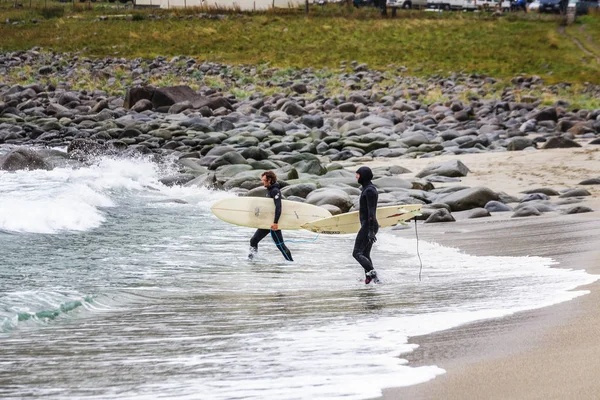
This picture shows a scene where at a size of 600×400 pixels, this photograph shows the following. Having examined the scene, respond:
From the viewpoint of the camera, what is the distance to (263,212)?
11406 mm

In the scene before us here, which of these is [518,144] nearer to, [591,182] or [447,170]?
[447,170]

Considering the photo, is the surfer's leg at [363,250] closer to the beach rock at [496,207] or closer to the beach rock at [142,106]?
the beach rock at [496,207]

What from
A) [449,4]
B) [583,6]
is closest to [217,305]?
[583,6]

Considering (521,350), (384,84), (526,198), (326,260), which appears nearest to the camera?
(521,350)

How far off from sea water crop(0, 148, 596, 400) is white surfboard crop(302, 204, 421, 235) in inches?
14.7

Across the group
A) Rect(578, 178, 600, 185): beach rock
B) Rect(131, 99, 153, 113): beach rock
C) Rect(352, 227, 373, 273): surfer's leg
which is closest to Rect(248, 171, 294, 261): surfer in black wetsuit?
Rect(352, 227, 373, 273): surfer's leg

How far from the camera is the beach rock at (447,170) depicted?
57.2 feet

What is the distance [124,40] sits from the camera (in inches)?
2024

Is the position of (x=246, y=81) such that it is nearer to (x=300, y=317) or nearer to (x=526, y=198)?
(x=526, y=198)

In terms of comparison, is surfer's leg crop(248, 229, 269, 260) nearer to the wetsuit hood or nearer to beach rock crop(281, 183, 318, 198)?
the wetsuit hood

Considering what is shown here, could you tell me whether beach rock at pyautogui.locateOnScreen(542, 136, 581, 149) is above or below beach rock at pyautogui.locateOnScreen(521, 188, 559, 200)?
below

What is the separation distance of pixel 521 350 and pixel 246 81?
3460 centimetres

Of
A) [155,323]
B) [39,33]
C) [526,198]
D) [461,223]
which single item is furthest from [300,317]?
[39,33]

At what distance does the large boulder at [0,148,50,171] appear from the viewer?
752 inches
